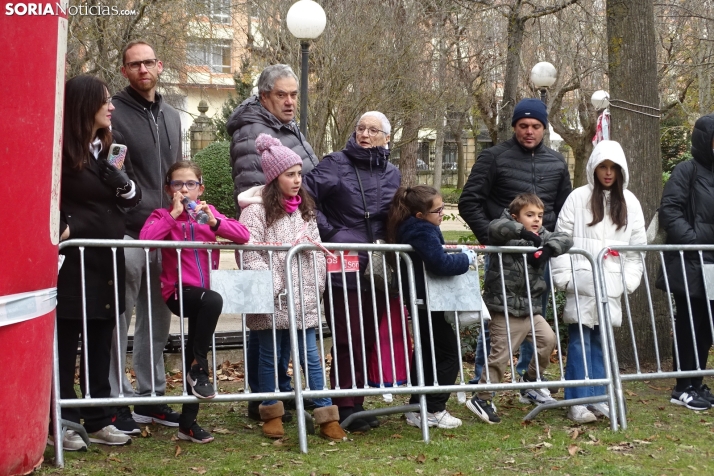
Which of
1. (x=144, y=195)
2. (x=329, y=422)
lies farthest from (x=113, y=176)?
(x=329, y=422)

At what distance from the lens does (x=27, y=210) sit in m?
4.77

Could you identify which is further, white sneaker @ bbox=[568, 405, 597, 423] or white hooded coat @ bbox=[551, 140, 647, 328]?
white hooded coat @ bbox=[551, 140, 647, 328]

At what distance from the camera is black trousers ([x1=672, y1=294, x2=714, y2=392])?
7465mm

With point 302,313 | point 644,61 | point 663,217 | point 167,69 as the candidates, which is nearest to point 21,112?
point 302,313

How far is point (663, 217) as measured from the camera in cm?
754

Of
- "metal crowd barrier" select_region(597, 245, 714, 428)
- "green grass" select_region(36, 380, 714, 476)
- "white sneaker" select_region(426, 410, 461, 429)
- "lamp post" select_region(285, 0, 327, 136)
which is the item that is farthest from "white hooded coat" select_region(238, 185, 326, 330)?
"lamp post" select_region(285, 0, 327, 136)

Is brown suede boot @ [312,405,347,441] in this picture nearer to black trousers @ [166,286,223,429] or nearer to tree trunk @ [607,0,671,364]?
black trousers @ [166,286,223,429]

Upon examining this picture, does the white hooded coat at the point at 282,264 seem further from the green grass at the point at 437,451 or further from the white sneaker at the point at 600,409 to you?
the white sneaker at the point at 600,409

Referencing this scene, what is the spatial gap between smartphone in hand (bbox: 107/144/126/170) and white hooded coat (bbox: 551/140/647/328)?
2952mm

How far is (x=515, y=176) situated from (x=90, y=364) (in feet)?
10.5

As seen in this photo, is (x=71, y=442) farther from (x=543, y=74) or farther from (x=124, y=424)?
(x=543, y=74)

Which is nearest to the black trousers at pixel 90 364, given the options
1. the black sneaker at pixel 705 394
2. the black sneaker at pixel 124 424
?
the black sneaker at pixel 124 424

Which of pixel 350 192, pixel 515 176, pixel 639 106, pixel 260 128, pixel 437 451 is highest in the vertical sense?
pixel 639 106

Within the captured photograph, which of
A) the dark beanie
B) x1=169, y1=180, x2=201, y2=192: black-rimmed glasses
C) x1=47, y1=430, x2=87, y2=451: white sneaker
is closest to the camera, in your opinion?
x1=47, y1=430, x2=87, y2=451: white sneaker
